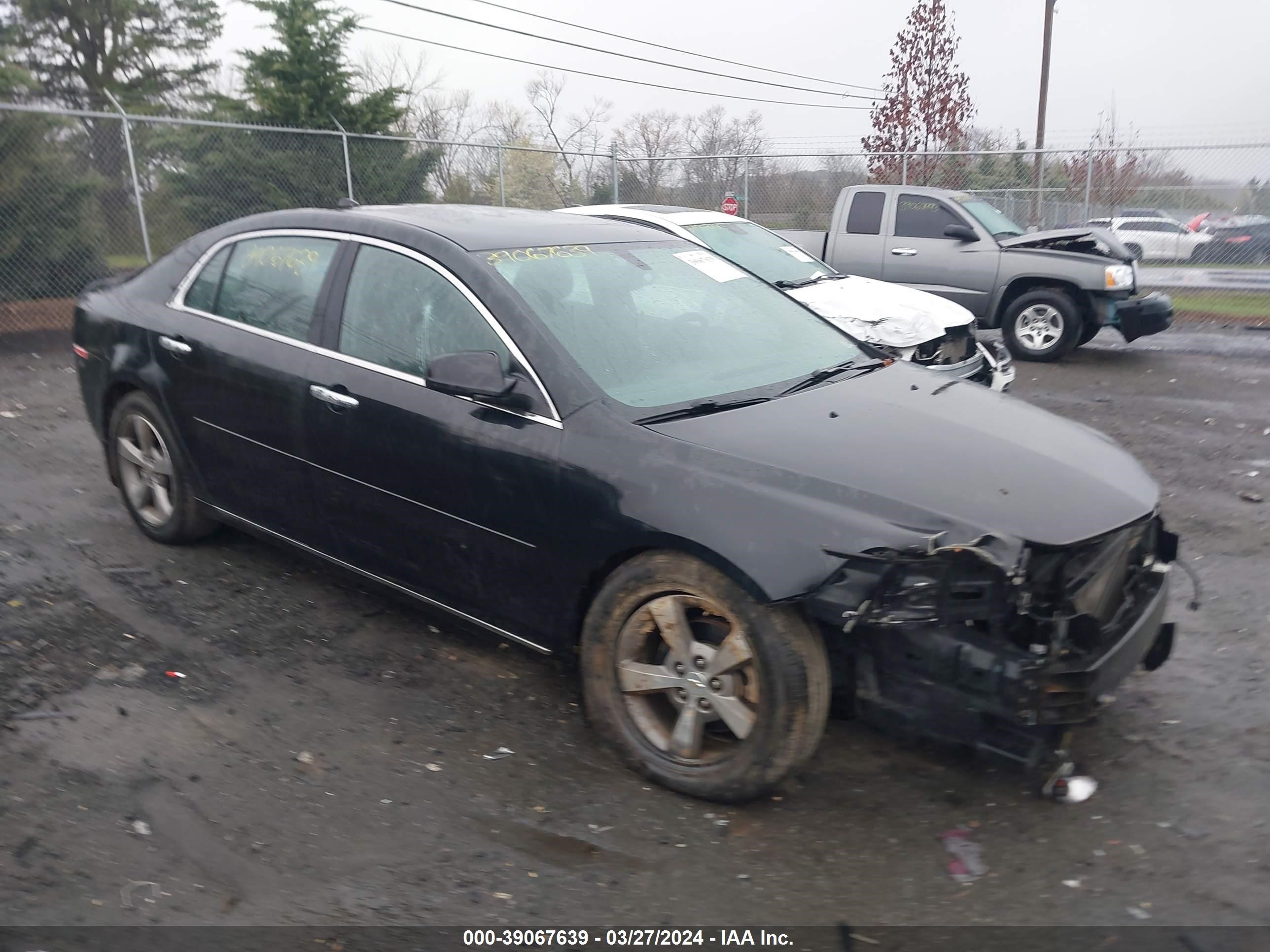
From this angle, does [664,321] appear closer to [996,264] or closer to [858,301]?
[858,301]

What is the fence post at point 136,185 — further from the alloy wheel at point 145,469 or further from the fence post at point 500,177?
the alloy wheel at point 145,469

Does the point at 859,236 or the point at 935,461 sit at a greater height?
the point at 859,236

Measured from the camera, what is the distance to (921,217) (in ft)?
39.5

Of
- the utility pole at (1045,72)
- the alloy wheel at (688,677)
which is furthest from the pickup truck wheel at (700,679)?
the utility pole at (1045,72)

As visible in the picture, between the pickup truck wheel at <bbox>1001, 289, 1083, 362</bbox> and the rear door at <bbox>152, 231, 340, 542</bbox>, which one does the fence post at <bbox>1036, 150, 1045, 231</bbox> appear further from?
the rear door at <bbox>152, 231, 340, 542</bbox>

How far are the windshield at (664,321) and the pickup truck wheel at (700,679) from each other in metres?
0.72

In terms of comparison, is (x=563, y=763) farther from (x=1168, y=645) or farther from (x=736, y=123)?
(x=736, y=123)

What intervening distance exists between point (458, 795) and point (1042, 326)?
1017cm

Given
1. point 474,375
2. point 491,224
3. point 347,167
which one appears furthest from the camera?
point 347,167

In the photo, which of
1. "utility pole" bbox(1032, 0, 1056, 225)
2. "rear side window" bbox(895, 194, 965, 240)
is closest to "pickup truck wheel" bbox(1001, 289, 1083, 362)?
"rear side window" bbox(895, 194, 965, 240)

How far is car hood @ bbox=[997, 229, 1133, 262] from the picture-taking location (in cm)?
1145

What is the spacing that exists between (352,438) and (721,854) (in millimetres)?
2129

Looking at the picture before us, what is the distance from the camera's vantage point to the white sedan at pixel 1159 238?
15367 millimetres

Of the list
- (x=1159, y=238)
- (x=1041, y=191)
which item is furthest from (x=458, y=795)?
(x=1041, y=191)
